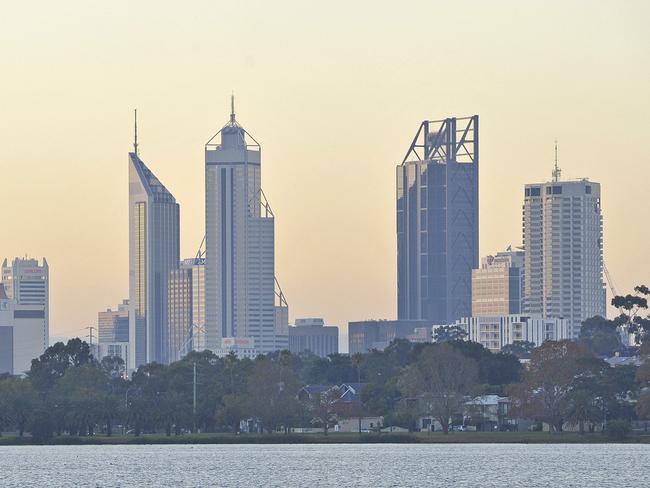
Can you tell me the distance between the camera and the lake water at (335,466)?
13038 centimetres

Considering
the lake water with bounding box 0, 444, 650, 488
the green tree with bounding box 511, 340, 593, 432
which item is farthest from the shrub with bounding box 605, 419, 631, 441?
the green tree with bounding box 511, 340, 593, 432

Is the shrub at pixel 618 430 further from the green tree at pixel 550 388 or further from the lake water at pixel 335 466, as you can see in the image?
the green tree at pixel 550 388

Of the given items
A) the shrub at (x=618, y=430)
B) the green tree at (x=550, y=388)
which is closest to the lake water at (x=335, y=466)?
the shrub at (x=618, y=430)

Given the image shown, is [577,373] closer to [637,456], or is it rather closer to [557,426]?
[557,426]

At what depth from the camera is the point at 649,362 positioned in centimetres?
19438

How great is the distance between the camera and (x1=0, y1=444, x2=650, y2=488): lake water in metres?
130

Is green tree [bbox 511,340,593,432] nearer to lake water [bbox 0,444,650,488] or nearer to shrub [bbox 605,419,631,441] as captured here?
lake water [bbox 0,444,650,488]

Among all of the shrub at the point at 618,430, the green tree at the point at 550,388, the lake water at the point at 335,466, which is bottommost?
the lake water at the point at 335,466

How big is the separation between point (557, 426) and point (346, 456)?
31935mm

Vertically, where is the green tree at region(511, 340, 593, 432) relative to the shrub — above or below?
above

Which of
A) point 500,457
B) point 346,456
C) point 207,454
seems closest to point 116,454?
point 207,454

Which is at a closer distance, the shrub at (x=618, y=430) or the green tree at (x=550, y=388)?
the shrub at (x=618, y=430)

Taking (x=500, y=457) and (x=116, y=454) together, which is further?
(x=116, y=454)

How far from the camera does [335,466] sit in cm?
14962
